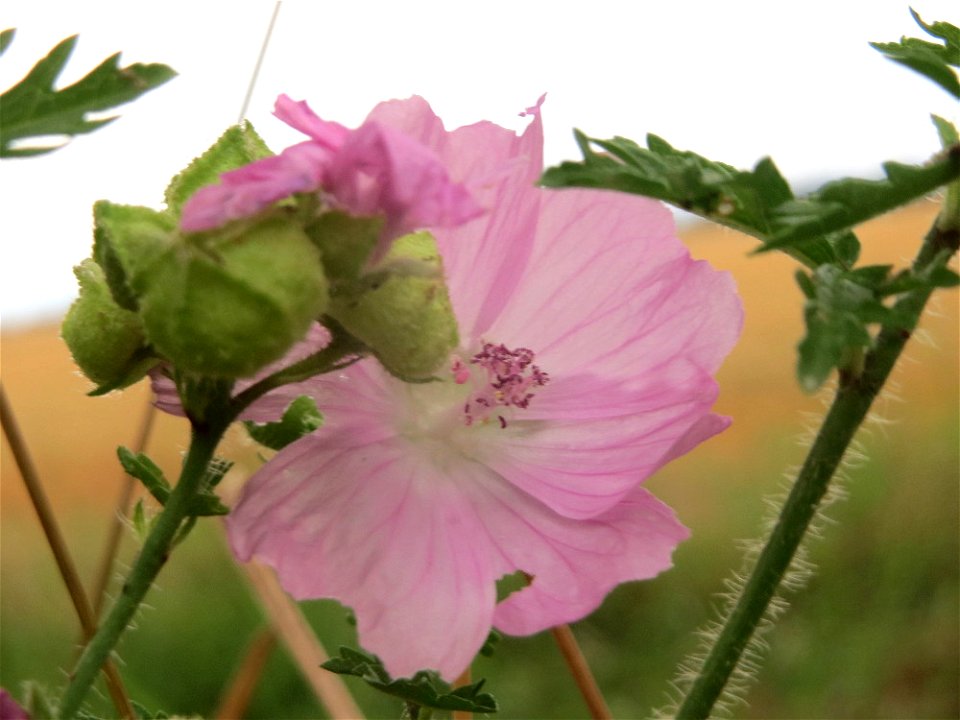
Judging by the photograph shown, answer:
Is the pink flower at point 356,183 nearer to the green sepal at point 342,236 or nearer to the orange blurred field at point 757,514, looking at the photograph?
the green sepal at point 342,236

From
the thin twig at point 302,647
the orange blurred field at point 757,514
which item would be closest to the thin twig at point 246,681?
the thin twig at point 302,647

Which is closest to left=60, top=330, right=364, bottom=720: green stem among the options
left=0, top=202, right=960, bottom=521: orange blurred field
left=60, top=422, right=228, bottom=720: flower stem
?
left=60, top=422, right=228, bottom=720: flower stem

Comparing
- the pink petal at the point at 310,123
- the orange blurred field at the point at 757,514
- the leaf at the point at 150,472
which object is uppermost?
the pink petal at the point at 310,123

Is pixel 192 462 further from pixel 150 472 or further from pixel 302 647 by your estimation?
pixel 302 647

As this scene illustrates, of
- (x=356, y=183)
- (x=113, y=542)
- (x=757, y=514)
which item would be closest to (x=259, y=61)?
(x=113, y=542)

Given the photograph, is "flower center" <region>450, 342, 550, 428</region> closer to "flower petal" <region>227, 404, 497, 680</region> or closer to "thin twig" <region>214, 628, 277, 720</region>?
"flower petal" <region>227, 404, 497, 680</region>

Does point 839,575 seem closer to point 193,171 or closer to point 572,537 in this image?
point 572,537
